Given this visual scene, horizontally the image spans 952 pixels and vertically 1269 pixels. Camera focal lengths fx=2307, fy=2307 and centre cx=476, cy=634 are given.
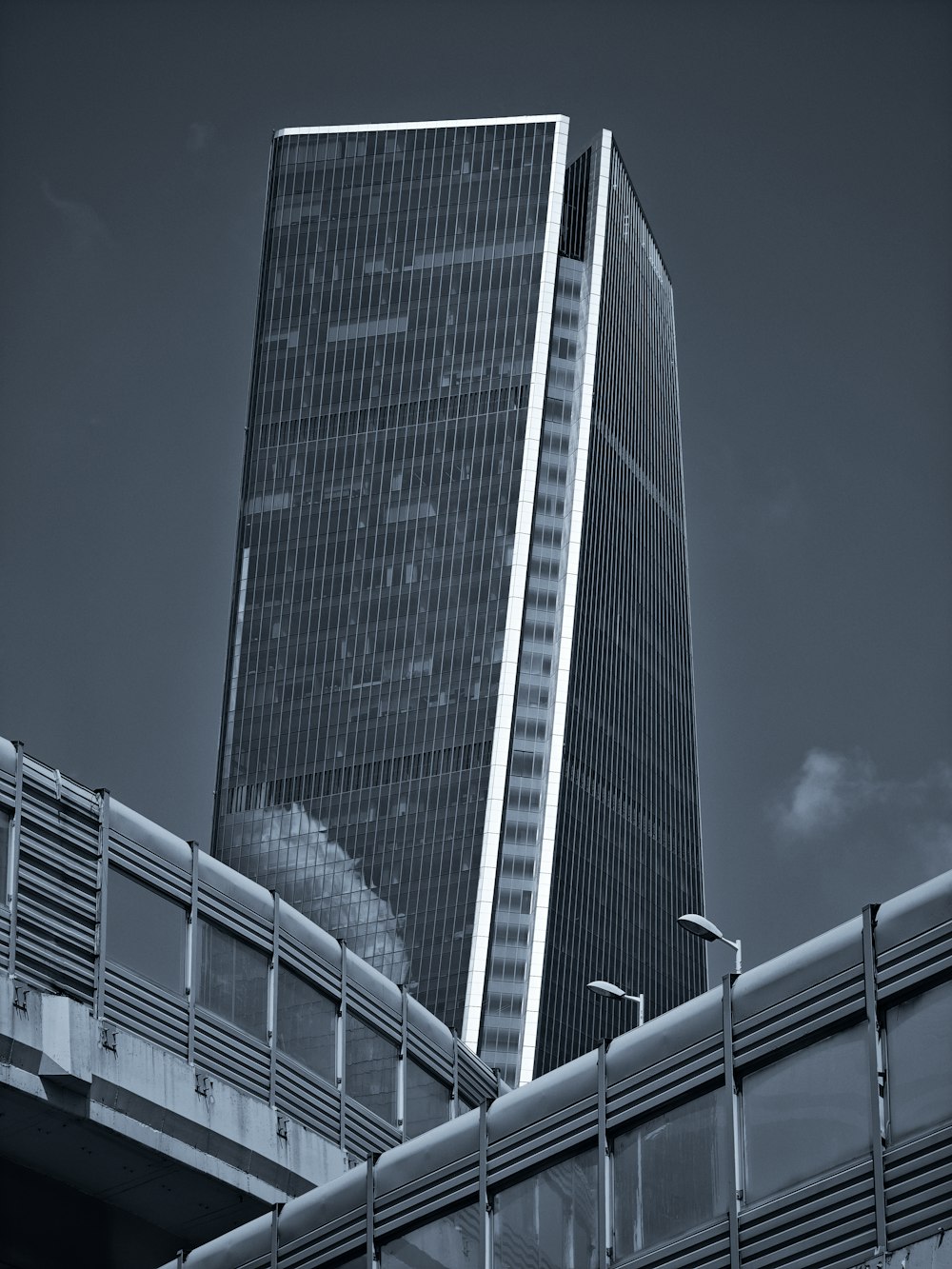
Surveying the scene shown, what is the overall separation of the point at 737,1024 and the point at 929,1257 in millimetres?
3585

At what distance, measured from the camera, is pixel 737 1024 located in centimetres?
2308

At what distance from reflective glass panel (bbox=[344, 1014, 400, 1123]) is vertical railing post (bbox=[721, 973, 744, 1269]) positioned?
16812 mm

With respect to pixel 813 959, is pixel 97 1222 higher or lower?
higher

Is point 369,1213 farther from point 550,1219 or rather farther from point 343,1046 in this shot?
point 343,1046

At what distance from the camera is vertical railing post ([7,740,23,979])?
32.0 metres

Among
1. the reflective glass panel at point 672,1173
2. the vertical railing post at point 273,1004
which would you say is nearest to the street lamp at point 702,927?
the vertical railing post at point 273,1004

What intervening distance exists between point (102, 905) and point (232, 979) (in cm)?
340

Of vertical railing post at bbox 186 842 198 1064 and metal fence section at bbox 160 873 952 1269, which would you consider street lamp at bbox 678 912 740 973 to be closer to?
vertical railing post at bbox 186 842 198 1064

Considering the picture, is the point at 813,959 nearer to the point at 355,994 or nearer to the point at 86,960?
the point at 86,960

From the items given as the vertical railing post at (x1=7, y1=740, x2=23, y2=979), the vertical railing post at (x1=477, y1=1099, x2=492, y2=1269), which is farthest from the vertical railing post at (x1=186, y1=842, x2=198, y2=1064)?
the vertical railing post at (x1=477, y1=1099, x2=492, y2=1269)

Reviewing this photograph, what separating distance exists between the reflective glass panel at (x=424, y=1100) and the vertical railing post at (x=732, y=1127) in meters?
18.3

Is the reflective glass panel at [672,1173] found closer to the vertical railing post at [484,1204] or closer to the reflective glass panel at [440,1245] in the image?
the vertical railing post at [484,1204]

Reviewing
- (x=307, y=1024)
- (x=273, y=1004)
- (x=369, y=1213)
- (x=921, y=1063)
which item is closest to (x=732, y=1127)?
(x=921, y=1063)

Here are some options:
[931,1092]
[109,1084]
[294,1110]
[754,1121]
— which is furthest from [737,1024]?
[294,1110]
